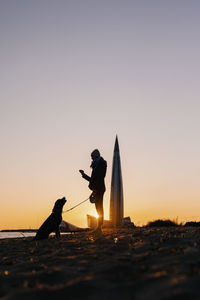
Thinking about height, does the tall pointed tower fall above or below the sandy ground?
above

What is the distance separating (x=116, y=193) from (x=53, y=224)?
42.2ft

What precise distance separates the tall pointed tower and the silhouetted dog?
1117cm

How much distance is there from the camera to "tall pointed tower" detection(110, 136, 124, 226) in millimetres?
21031

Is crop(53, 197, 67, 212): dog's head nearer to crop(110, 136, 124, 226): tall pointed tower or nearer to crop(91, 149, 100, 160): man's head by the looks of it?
crop(91, 149, 100, 160): man's head

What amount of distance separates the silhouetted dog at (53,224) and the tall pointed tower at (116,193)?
11.2m

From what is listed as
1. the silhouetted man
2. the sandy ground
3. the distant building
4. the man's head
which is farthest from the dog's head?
the distant building

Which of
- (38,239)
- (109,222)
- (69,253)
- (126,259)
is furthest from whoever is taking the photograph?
(109,222)

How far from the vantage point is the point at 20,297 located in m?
2.77

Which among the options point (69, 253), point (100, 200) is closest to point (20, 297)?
point (69, 253)

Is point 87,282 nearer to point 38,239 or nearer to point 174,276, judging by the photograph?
point 174,276

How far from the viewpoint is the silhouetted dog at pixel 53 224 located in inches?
364

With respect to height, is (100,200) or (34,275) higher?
(100,200)

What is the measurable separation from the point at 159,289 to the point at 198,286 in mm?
310

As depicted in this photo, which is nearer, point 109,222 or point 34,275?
point 34,275
